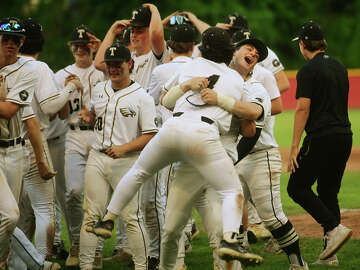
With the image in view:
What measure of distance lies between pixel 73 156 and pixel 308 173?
246 cm

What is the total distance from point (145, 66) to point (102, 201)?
1.99 meters

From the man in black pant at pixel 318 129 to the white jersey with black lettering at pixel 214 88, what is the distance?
1.59 metres

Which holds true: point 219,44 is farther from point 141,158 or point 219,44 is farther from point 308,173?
point 308,173

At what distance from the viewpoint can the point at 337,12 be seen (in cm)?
4291

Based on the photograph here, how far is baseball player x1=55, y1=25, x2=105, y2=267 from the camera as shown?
27.4 feet

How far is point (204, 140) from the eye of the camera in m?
6.08

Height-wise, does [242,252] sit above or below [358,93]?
above

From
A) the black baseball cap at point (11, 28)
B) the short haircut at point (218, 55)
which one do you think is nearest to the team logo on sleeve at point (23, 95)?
the black baseball cap at point (11, 28)

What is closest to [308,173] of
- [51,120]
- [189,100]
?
[189,100]

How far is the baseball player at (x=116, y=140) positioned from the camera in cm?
731

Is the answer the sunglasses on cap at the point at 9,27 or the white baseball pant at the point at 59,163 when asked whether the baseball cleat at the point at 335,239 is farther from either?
the sunglasses on cap at the point at 9,27

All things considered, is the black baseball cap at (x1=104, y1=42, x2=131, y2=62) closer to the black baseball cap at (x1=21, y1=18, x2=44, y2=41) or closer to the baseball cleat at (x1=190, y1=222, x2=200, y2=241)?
the black baseball cap at (x1=21, y1=18, x2=44, y2=41)

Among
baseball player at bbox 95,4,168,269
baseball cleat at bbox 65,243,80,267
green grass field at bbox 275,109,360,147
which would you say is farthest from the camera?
green grass field at bbox 275,109,360,147

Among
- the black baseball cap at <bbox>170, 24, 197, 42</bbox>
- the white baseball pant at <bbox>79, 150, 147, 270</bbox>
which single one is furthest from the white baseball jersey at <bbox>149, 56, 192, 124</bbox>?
the white baseball pant at <bbox>79, 150, 147, 270</bbox>
